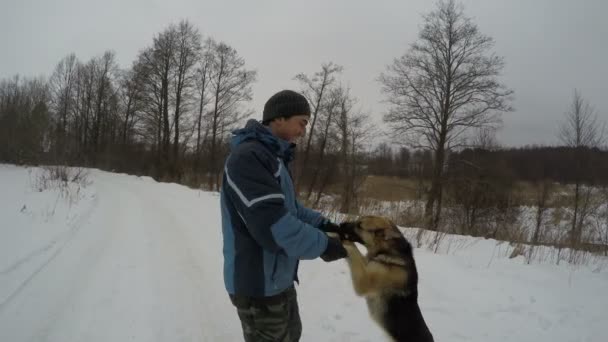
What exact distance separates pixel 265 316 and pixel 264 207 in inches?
30.2

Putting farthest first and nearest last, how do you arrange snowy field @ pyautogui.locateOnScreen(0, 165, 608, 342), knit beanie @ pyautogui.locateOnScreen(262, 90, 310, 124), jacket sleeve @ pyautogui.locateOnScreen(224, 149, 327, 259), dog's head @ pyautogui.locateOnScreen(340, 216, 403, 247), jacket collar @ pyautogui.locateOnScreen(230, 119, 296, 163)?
1. snowy field @ pyautogui.locateOnScreen(0, 165, 608, 342)
2. dog's head @ pyautogui.locateOnScreen(340, 216, 403, 247)
3. knit beanie @ pyautogui.locateOnScreen(262, 90, 310, 124)
4. jacket collar @ pyautogui.locateOnScreen(230, 119, 296, 163)
5. jacket sleeve @ pyautogui.locateOnScreen(224, 149, 327, 259)

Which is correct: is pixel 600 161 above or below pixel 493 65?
below

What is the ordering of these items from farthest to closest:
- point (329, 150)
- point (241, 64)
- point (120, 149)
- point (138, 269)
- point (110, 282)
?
point (120, 149)
point (241, 64)
point (329, 150)
point (138, 269)
point (110, 282)

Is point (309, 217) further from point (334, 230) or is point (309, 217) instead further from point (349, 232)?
point (349, 232)

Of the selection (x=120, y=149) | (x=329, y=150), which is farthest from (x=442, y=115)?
(x=120, y=149)

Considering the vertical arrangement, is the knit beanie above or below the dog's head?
above

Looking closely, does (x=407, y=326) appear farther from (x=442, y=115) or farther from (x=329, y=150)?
(x=329, y=150)

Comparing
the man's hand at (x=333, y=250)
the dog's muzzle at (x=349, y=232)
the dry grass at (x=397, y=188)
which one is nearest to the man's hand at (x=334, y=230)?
the dog's muzzle at (x=349, y=232)

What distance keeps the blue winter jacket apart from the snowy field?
1.96 metres

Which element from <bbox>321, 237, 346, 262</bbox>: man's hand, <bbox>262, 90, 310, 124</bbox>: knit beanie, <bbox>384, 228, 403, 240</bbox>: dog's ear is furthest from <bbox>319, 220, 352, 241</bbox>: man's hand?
<bbox>262, 90, 310, 124</bbox>: knit beanie

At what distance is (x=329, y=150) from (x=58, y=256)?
18.3m

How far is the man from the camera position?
1626mm

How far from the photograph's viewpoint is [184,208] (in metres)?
10.7

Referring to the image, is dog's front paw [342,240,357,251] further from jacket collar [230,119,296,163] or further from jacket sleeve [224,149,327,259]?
jacket collar [230,119,296,163]
